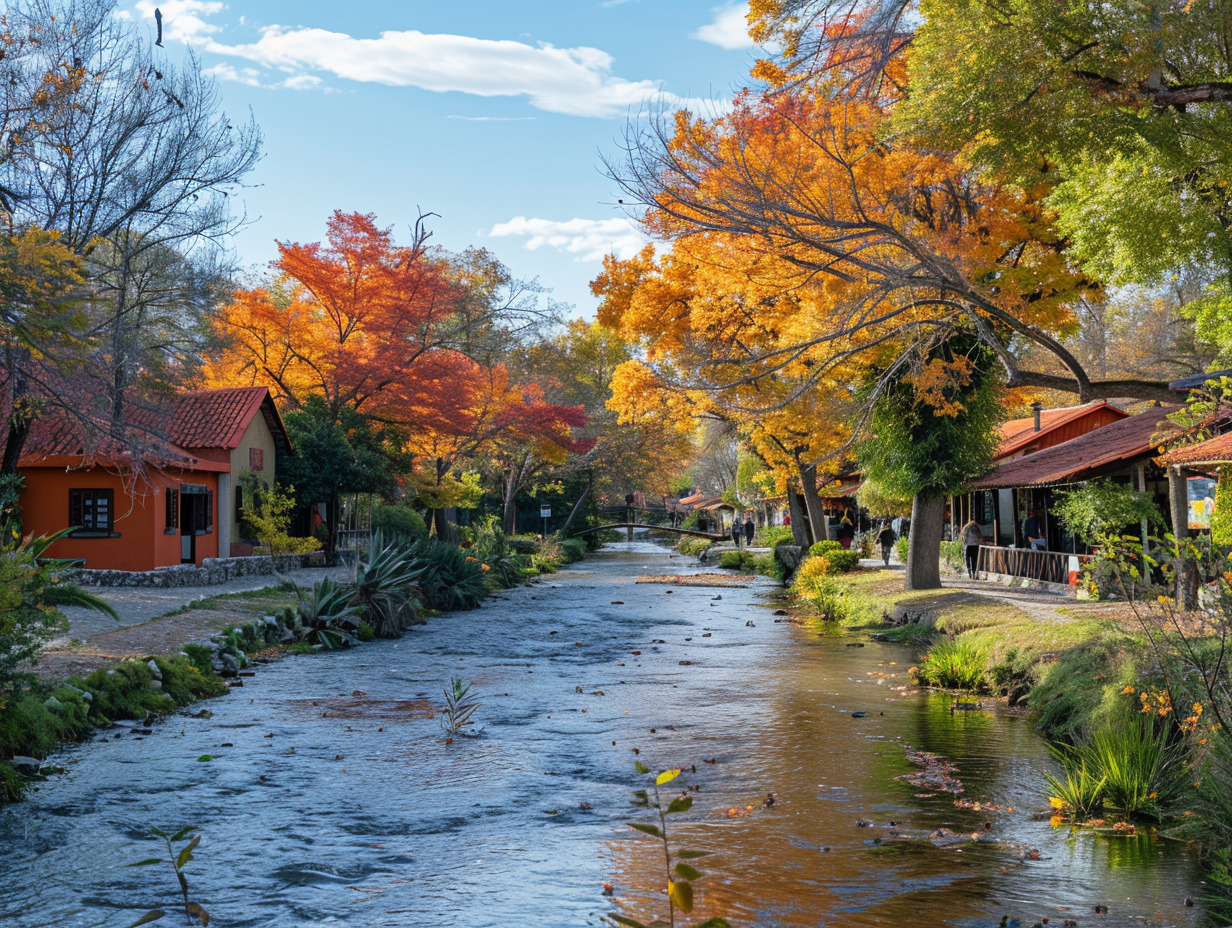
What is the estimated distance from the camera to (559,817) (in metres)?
8.38

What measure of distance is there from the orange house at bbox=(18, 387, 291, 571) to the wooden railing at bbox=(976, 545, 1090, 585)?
1867cm

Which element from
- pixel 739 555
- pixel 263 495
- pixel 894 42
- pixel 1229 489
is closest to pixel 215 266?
pixel 263 495

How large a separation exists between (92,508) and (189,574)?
2.71 metres

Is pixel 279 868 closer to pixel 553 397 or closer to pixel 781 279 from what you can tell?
→ pixel 781 279

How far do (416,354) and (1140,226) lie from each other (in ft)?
77.5

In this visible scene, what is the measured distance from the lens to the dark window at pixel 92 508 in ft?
80.1

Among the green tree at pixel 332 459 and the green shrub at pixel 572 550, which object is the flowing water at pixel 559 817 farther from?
the green shrub at pixel 572 550

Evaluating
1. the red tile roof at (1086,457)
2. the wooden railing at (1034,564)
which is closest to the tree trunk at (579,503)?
the wooden railing at (1034,564)

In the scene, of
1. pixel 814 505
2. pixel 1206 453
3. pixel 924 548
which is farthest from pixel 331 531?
pixel 1206 453

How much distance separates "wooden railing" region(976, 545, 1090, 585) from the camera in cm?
2203

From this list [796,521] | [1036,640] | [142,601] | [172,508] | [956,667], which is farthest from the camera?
[796,521]

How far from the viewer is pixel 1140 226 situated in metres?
13.8

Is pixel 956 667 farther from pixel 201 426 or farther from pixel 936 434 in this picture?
pixel 201 426

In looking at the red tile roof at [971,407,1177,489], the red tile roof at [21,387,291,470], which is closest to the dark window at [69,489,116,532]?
the red tile roof at [21,387,291,470]
